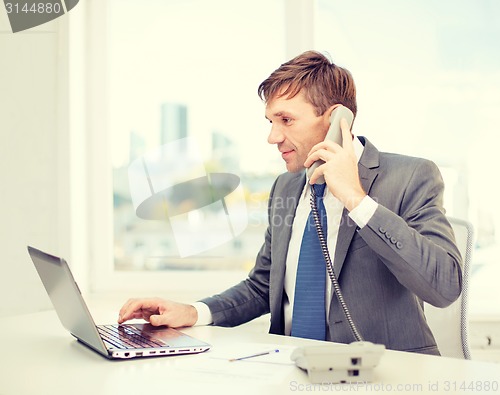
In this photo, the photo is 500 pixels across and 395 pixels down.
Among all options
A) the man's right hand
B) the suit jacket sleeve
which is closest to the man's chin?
the suit jacket sleeve

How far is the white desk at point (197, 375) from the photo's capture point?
1033 millimetres

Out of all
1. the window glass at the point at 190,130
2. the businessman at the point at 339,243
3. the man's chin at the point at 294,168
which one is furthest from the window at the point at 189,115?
the man's chin at the point at 294,168

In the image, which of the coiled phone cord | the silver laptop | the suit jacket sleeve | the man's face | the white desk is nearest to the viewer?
the white desk

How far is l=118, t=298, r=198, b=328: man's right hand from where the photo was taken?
160cm

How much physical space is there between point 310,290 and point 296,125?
46cm

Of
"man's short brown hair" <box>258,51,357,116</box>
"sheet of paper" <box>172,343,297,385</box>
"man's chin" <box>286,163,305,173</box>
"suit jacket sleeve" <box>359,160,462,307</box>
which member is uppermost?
"man's short brown hair" <box>258,51,357,116</box>

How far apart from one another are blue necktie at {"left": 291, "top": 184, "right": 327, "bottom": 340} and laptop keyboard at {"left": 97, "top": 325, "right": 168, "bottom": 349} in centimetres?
44

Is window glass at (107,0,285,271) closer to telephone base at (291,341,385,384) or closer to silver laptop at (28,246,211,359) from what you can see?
silver laptop at (28,246,211,359)

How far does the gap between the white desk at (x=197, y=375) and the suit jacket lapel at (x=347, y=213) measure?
0.36m

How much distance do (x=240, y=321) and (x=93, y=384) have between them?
811mm

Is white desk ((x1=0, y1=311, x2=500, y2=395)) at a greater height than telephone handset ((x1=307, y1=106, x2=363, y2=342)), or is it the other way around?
telephone handset ((x1=307, y1=106, x2=363, y2=342))

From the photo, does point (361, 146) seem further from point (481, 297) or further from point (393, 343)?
point (481, 297)

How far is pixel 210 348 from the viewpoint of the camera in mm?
1343

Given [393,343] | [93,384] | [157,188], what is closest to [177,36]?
[157,188]
